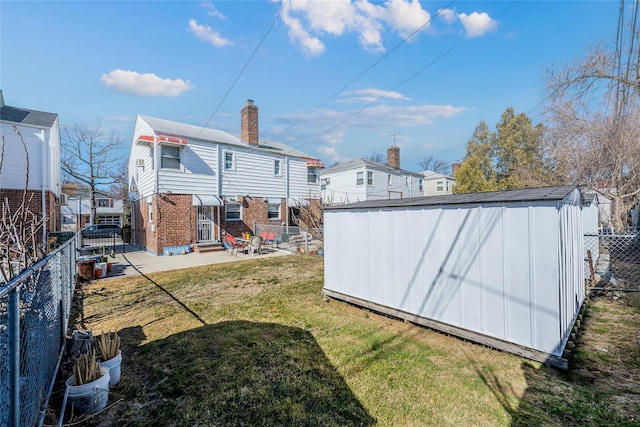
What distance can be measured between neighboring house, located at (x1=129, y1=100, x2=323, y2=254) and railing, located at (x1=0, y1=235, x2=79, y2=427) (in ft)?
35.6

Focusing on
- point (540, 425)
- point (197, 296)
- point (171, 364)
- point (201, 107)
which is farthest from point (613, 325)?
point (201, 107)

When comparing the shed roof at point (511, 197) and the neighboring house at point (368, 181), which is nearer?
the shed roof at point (511, 197)

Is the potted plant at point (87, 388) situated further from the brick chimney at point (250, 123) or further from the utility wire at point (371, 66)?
the brick chimney at point (250, 123)

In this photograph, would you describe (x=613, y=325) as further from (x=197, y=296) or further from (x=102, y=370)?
(x=197, y=296)

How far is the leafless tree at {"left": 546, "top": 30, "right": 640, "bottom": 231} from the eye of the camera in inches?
479

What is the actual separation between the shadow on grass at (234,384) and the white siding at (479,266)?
1897mm

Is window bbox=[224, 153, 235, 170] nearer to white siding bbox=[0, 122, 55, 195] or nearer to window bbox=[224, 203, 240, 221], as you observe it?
window bbox=[224, 203, 240, 221]

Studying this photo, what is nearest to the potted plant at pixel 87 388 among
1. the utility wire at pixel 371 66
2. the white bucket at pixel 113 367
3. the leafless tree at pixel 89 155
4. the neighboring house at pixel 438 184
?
the white bucket at pixel 113 367

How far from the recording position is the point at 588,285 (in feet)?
21.7

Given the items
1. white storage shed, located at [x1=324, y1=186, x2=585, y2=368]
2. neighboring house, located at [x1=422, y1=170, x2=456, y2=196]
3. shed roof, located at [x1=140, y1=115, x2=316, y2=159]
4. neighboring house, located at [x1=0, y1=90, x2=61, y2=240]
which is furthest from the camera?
neighboring house, located at [x1=422, y1=170, x2=456, y2=196]

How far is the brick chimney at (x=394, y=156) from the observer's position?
2922 cm

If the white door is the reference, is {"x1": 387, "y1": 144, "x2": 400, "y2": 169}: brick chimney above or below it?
above

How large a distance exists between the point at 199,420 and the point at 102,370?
129 cm

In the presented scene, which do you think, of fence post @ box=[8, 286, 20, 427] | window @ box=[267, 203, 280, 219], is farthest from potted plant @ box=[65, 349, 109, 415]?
window @ box=[267, 203, 280, 219]
